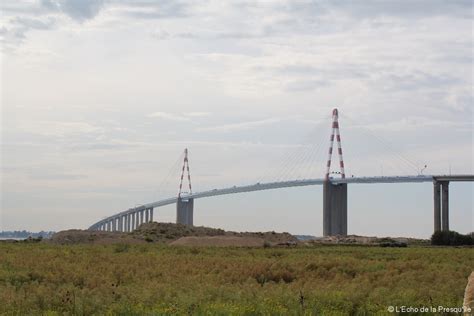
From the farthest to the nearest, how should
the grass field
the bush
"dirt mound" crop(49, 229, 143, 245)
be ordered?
the bush < "dirt mound" crop(49, 229, 143, 245) < the grass field

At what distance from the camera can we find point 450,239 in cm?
8981

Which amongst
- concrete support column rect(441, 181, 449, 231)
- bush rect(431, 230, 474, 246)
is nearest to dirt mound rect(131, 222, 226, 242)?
bush rect(431, 230, 474, 246)

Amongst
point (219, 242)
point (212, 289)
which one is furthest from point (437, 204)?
point (212, 289)

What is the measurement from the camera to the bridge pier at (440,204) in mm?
98250

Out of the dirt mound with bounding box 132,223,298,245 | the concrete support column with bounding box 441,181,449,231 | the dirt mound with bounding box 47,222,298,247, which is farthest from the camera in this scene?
the concrete support column with bounding box 441,181,449,231

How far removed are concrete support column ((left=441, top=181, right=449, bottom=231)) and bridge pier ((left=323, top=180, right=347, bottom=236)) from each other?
53.9 ft

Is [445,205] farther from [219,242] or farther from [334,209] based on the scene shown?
[219,242]

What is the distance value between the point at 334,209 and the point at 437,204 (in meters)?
18.5

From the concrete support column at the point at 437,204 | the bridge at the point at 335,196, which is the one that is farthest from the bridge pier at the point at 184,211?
the concrete support column at the point at 437,204

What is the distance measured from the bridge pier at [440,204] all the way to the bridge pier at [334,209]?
1595 centimetres

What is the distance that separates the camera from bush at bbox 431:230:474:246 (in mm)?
89062

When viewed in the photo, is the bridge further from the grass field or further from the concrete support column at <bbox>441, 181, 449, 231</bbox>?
the grass field

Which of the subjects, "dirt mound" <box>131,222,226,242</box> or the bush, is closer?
the bush

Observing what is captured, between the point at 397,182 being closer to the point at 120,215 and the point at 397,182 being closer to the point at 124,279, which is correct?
the point at 120,215
